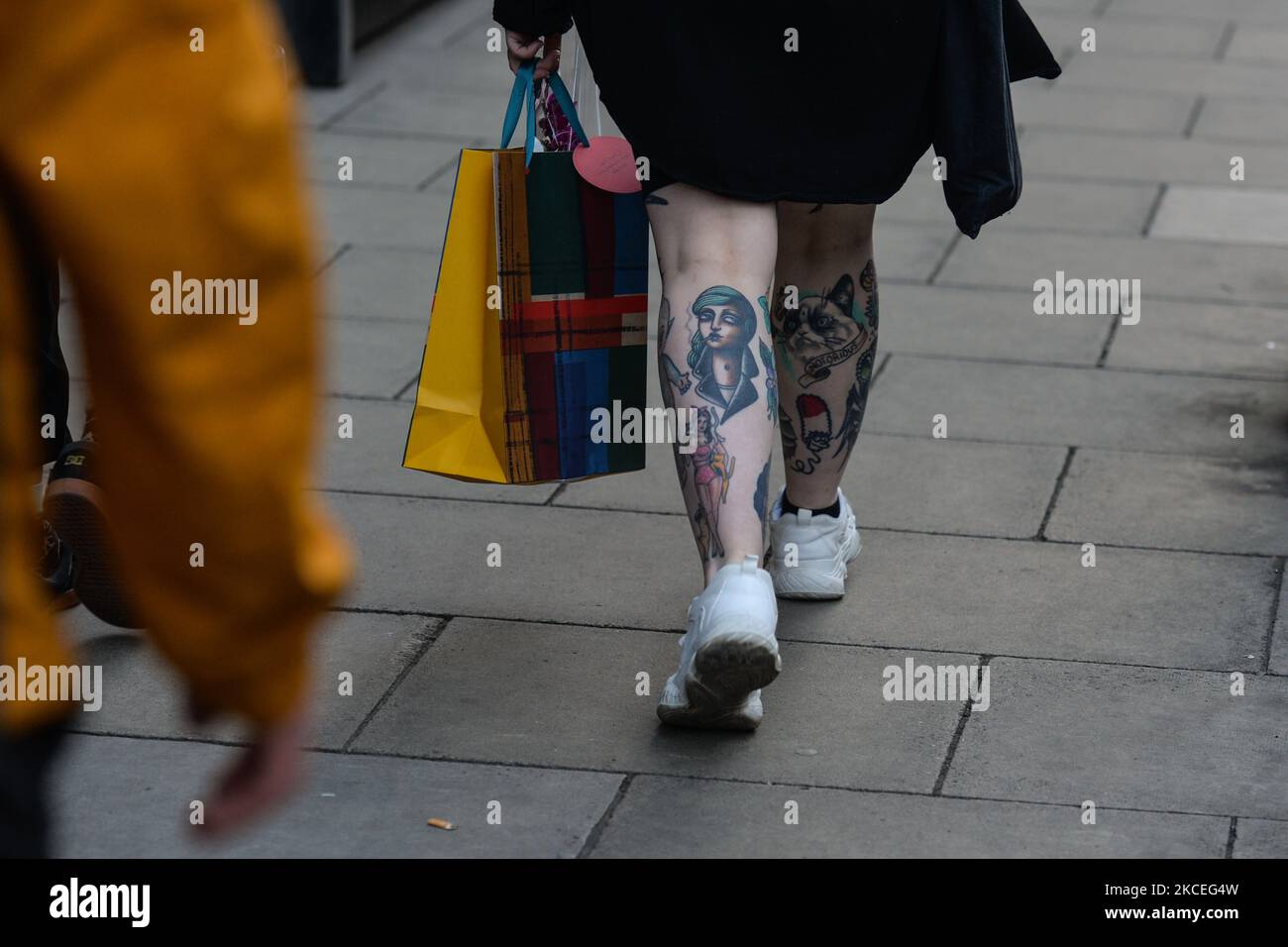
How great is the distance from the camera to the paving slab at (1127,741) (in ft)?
9.72

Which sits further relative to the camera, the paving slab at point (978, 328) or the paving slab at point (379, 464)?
the paving slab at point (978, 328)

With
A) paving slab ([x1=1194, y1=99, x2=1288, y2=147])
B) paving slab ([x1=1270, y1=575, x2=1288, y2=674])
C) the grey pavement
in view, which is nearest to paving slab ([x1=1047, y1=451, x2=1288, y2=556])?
the grey pavement

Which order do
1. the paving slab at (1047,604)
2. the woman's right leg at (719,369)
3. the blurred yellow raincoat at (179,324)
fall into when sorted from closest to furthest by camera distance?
the blurred yellow raincoat at (179,324) < the woman's right leg at (719,369) < the paving slab at (1047,604)

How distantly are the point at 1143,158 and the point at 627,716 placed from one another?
474cm

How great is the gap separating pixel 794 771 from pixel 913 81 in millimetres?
1139

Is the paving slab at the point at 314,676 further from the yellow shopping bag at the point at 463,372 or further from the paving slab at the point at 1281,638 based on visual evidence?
the paving slab at the point at 1281,638

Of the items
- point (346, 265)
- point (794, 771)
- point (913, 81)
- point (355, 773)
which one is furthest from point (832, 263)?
point (346, 265)

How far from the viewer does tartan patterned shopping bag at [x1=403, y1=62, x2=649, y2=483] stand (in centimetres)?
324

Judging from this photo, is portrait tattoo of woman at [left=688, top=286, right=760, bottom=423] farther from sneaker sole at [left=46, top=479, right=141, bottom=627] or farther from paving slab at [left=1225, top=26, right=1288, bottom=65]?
paving slab at [left=1225, top=26, right=1288, bottom=65]

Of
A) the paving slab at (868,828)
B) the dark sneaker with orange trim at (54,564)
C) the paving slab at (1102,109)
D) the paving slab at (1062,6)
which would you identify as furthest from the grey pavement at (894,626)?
the paving slab at (1062,6)

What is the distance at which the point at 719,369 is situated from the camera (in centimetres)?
305

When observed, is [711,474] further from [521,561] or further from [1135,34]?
[1135,34]

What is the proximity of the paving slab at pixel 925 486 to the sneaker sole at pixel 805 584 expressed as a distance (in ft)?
1.49

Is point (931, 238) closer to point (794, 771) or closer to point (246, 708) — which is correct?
point (794, 771)
